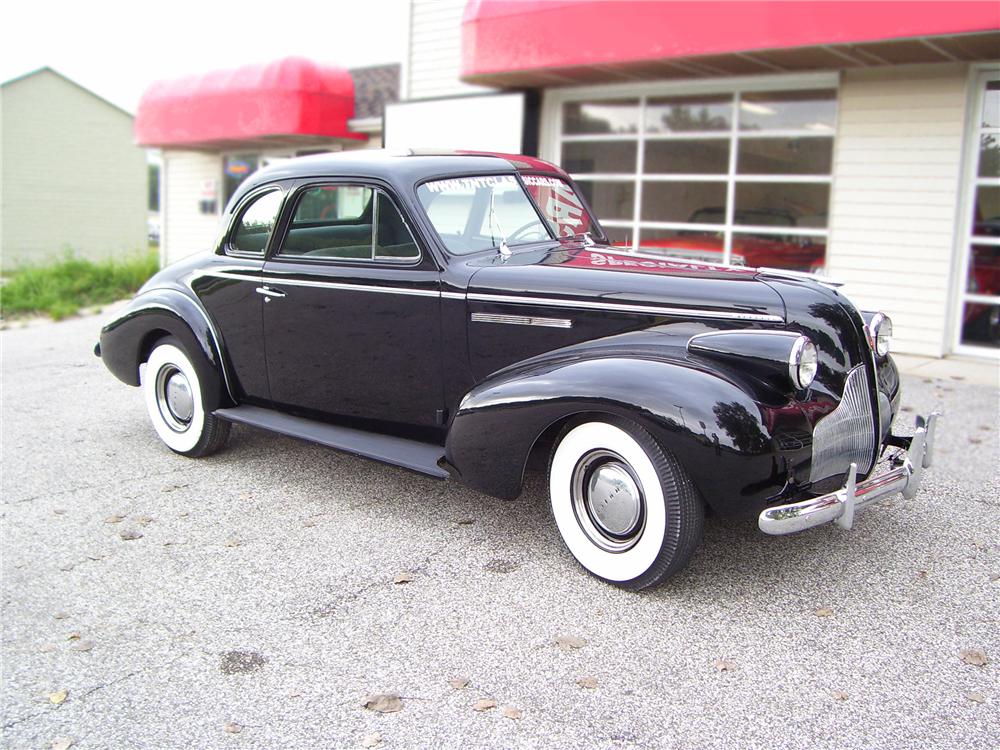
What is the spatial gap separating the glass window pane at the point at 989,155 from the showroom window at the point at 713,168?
5.08 feet

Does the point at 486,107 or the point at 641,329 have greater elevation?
the point at 486,107

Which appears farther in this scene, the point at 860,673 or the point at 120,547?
the point at 120,547

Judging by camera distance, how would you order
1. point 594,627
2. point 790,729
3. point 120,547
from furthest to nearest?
point 120,547
point 594,627
point 790,729

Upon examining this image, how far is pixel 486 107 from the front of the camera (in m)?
11.9

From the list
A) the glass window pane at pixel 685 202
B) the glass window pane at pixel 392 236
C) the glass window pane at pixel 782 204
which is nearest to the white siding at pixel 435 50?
the glass window pane at pixel 685 202

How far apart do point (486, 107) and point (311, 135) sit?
477 centimetres

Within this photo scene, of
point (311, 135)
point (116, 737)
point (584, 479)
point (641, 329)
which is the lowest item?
point (116, 737)

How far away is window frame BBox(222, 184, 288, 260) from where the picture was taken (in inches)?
205

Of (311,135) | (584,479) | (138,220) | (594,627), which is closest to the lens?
(594,627)

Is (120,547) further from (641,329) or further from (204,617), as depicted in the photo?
(641,329)

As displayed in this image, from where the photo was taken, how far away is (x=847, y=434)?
12.3ft

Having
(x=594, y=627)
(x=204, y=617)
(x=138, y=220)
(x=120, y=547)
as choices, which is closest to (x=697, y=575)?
(x=594, y=627)

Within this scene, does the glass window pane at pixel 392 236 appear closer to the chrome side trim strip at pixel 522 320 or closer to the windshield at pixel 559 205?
the chrome side trim strip at pixel 522 320

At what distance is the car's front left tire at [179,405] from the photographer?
552 cm
